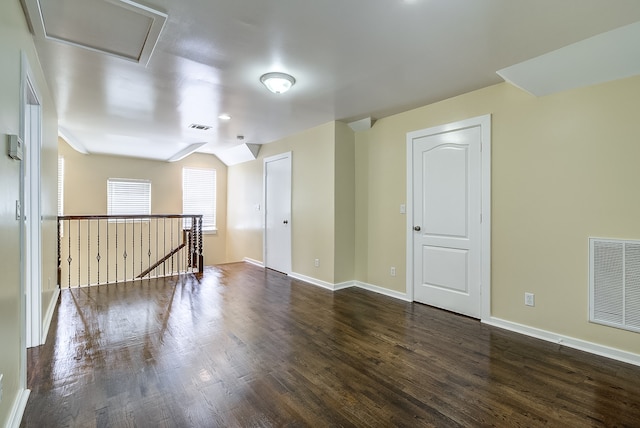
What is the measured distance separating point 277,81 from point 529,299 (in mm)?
3146

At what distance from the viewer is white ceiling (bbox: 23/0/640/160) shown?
6.39 feet

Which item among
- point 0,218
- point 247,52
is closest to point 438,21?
point 247,52

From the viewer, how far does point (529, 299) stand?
9.69 feet

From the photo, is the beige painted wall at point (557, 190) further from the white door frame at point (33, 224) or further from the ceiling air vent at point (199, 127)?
the white door frame at point (33, 224)

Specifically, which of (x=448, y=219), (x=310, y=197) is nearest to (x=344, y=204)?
(x=310, y=197)

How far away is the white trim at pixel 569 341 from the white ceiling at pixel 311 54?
2401mm

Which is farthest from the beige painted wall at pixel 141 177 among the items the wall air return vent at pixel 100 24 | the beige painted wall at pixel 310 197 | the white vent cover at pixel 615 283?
the white vent cover at pixel 615 283

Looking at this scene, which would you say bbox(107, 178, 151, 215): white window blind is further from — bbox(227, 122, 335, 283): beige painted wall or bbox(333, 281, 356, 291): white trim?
bbox(333, 281, 356, 291): white trim

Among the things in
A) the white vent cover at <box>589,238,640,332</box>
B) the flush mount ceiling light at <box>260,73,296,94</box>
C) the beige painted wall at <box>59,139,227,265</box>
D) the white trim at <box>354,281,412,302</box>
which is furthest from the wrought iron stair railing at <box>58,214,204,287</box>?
the white vent cover at <box>589,238,640,332</box>

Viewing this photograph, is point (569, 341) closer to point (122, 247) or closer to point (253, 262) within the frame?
point (253, 262)

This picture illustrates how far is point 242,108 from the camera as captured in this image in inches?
155

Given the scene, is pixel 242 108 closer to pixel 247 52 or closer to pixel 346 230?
pixel 247 52

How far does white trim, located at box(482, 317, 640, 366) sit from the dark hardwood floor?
3.7 inches

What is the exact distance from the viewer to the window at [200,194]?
7.62 metres
